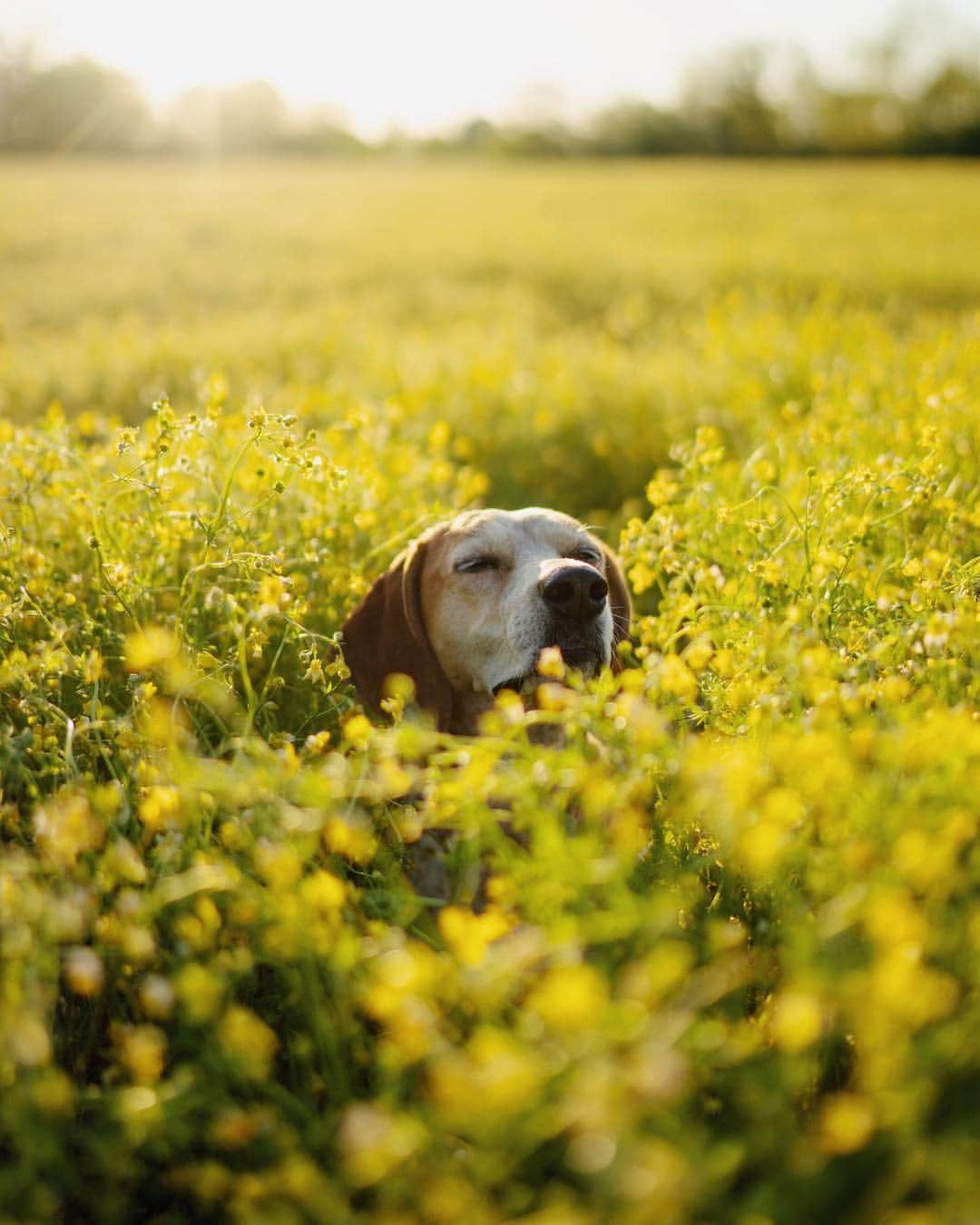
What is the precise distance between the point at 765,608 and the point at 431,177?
37107 mm

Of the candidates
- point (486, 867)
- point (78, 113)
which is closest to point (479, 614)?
point (486, 867)

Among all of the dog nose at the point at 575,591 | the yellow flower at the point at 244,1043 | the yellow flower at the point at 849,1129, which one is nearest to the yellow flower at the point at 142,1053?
the yellow flower at the point at 244,1043

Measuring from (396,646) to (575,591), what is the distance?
0.71 metres

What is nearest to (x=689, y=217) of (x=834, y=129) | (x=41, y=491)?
(x=41, y=491)

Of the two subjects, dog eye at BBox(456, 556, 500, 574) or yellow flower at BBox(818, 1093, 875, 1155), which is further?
dog eye at BBox(456, 556, 500, 574)

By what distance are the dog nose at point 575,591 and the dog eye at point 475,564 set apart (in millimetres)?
357

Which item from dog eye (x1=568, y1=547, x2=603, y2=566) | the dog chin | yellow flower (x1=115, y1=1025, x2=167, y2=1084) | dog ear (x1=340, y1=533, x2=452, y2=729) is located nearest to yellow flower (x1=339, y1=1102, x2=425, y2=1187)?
yellow flower (x1=115, y1=1025, x2=167, y2=1084)

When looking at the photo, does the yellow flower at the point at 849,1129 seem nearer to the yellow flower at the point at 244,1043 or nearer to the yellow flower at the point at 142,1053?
the yellow flower at the point at 244,1043

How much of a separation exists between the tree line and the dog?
59476 millimetres

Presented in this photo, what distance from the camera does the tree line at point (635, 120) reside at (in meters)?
58.9

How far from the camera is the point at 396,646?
3631 mm

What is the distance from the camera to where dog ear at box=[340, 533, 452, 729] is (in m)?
3.61

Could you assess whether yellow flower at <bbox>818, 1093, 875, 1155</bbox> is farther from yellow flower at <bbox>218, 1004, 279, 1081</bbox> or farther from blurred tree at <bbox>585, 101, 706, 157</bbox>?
blurred tree at <bbox>585, 101, 706, 157</bbox>

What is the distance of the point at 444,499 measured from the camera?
5227 mm
